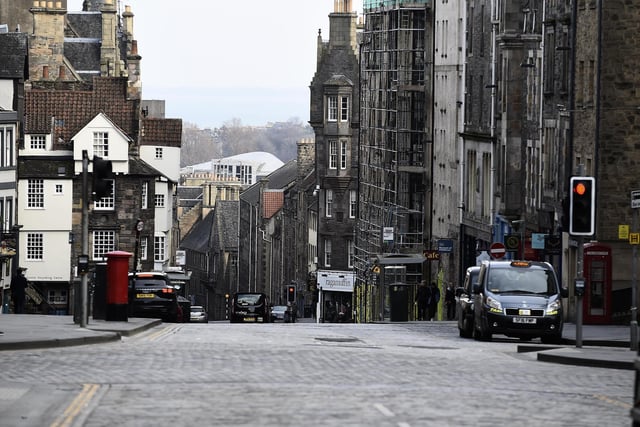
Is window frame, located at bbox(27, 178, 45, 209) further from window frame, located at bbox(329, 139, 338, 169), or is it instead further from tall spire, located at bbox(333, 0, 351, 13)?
tall spire, located at bbox(333, 0, 351, 13)

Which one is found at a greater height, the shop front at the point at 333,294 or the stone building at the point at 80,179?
the stone building at the point at 80,179

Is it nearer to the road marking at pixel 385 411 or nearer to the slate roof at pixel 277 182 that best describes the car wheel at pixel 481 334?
the road marking at pixel 385 411

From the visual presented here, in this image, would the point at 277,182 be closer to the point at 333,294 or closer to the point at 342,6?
the point at 342,6

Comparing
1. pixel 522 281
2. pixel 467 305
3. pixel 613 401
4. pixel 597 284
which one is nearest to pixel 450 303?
pixel 597 284

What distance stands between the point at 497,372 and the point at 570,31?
3275 centimetres

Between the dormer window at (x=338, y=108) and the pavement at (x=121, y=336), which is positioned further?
the dormer window at (x=338, y=108)

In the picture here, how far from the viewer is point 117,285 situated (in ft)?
118

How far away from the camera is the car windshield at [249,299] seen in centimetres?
7150

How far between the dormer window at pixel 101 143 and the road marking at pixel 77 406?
71379 millimetres

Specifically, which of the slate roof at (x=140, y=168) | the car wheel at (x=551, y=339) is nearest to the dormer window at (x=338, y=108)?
the slate roof at (x=140, y=168)

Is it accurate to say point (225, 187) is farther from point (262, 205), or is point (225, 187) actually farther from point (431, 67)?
point (431, 67)

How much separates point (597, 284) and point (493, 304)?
11.9 metres

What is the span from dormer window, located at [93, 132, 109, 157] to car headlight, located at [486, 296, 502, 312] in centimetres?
5740

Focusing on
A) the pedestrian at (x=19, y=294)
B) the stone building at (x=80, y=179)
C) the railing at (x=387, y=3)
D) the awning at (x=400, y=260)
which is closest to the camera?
the pedestrian at (x=19, y=294)
